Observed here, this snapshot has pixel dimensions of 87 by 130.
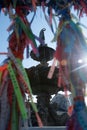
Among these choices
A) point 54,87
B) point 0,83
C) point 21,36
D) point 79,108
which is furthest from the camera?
point 54,87

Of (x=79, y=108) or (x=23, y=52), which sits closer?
(x=79, y=108)

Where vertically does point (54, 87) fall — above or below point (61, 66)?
above

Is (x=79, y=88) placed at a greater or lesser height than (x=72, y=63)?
lesser

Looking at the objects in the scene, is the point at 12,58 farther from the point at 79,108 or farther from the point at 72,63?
the point at 79,108

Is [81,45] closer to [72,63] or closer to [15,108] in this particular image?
[72,63]

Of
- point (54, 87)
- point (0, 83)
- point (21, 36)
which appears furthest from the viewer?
point (54, 87)

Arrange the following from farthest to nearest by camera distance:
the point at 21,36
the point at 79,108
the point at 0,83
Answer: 1. the point at 21,36
2. the point at 0,83
3. the point at 79,108

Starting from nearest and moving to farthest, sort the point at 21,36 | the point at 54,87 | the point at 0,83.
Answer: the point at 0,83 → the point at 21,36 → the point at 54,87

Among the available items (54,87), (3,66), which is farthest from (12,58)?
(54,87)

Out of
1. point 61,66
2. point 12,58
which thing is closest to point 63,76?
point 61,66

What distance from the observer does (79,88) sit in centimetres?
175

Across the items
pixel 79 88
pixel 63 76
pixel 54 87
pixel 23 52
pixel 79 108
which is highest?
pixel 54 87

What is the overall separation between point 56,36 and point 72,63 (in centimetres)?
25

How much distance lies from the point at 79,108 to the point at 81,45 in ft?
1.37
